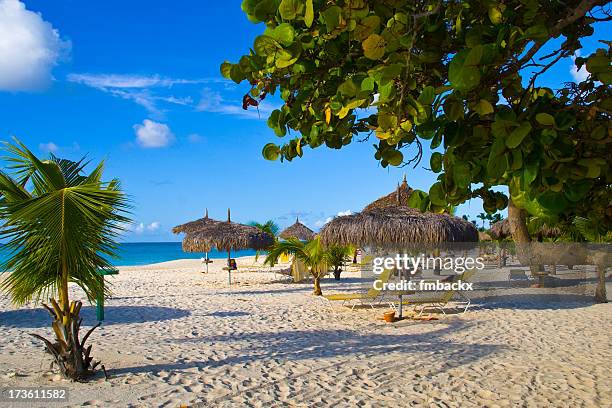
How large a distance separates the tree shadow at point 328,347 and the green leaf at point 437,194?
14.0ft

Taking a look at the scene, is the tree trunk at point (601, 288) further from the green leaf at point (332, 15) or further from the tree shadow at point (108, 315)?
the green leaf at point (332, 15)

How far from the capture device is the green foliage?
450cm

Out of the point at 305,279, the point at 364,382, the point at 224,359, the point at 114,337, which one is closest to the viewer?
the point at 364,382

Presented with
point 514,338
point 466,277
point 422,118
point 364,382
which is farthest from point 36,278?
point 466,277

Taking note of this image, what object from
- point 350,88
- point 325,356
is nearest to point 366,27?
point 350,88

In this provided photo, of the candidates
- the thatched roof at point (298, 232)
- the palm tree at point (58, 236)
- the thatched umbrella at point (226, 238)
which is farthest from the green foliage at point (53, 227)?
the thatched roof at point (298, 232)

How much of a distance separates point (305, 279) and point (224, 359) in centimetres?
1030

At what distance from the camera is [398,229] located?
10.6m

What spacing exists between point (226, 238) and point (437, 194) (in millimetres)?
16039

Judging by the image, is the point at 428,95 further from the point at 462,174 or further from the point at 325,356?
the point at 325,356

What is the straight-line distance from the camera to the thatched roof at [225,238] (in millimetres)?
17438

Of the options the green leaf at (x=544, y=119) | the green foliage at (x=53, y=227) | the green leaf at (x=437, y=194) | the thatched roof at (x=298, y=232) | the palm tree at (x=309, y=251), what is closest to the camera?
the green leaf at (x=544, y=119)

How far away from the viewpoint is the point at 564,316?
9148mm

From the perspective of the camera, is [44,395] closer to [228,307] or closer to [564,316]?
[228,307]
